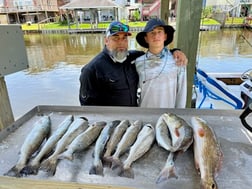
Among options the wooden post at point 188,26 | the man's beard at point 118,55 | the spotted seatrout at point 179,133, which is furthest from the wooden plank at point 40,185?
the wooden post at point 188,26

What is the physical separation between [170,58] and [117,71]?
0.47 m

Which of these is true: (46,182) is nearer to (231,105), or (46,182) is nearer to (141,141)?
(141,141)

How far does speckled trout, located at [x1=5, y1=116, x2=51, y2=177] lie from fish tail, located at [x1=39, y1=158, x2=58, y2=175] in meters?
0.08

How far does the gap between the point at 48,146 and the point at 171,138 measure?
616 millimetres

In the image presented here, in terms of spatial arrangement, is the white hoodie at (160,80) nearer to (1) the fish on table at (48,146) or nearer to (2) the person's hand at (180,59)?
(2) the person's hand at (180,59)

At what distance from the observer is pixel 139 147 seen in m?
1.06

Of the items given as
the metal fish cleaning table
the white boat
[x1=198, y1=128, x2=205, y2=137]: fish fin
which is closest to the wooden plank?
the metal fish cleaning table

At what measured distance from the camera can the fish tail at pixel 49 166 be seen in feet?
3.05

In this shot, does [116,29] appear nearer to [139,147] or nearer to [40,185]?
[139,147]

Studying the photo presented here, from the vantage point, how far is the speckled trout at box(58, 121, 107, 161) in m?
1.02

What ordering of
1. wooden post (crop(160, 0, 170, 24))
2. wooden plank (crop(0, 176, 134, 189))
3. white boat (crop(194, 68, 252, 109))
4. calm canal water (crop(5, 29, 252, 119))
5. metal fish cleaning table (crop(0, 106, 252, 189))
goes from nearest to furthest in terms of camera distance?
wooden plank (crop(0, 176, 134, 189)), metal fish cleaning table (crop(0, 106, 252, 189)), white boat (crop(194, 68, 252, 109)), wooden post (crop(160, 0, 170, 24)), calm canal water (crop(5, 29, 252, 119))

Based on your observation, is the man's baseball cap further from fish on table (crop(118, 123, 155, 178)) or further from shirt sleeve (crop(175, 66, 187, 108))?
fish on table (crop(118, 123, 155, 178))

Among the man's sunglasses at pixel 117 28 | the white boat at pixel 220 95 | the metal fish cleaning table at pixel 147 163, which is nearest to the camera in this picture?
the metal fish cleaning table at pixel 147 163

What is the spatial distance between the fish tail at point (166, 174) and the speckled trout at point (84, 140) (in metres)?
0.40
